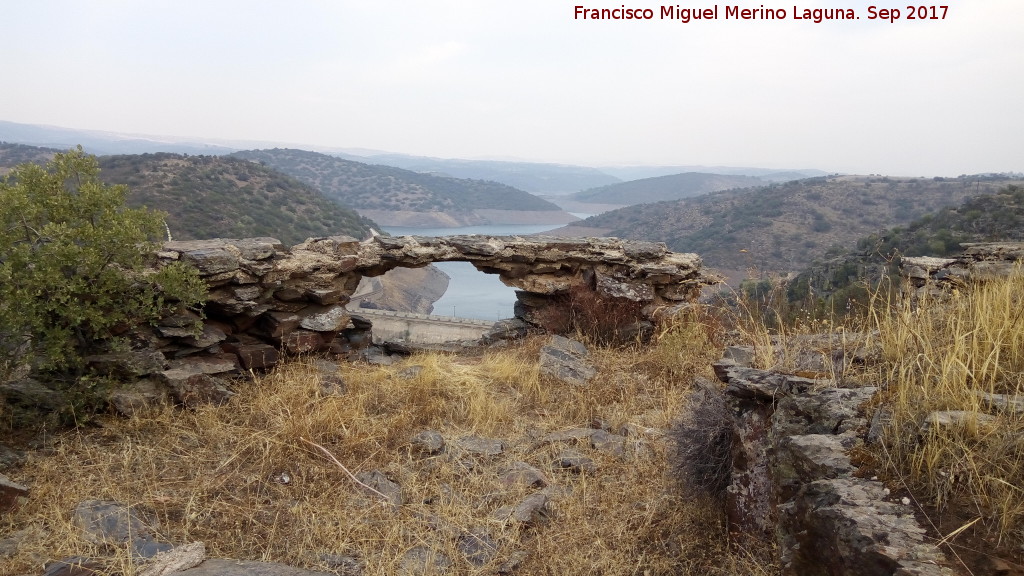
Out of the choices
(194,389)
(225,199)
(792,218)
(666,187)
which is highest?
(666,187)

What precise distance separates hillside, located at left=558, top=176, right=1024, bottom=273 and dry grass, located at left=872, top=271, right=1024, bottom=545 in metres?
25.1

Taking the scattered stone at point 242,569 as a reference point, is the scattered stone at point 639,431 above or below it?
below

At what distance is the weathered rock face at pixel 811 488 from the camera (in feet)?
6.33

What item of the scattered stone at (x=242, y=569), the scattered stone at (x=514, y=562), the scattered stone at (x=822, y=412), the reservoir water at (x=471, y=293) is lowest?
the reservoir water at (x=471, y=293)

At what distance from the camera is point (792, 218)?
34562 millimetres

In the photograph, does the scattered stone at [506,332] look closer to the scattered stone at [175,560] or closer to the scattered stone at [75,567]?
the scattered stone at [175,560]

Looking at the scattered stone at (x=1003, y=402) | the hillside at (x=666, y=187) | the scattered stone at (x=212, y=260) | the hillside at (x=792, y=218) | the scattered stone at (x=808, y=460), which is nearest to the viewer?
the scattered stone at (x=1003, y=402)

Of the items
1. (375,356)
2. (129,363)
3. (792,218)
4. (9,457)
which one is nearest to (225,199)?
(375,356)

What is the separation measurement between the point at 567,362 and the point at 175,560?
4300 mm

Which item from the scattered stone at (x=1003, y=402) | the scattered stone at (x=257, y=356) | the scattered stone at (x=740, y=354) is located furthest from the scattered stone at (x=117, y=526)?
the scattered stone at (x=740, y=354)

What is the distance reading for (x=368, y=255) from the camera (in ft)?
24.0

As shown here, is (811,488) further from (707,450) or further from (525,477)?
(525,477)

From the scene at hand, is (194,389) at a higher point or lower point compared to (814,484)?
lower

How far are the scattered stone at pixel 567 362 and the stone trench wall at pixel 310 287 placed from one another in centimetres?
119
